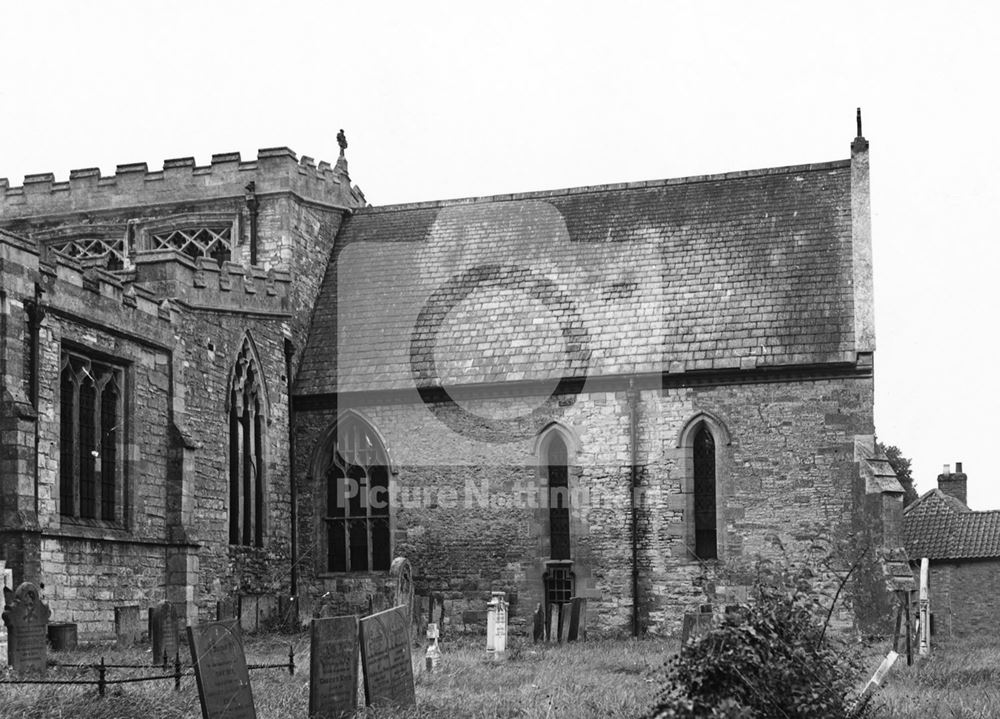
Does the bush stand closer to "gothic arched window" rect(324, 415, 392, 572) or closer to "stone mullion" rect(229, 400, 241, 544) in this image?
"stone mullion" rect(229, 400, 241, 544)

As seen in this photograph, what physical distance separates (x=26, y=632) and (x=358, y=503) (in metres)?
12.6

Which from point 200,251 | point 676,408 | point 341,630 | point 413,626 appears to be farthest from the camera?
point 200,251

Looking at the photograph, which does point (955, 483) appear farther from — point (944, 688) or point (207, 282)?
point (944, 688)

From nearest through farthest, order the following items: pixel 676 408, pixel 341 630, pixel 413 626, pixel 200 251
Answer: pixel 341 630, pixel 413 626, pixel 676 408, pixel 200 251

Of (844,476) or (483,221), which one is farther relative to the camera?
(483,221)

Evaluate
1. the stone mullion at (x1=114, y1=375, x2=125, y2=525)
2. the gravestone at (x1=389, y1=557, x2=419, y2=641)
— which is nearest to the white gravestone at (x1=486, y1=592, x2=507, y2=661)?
the gravestone at (x1=389, y1=557, x2=419, y2=641)

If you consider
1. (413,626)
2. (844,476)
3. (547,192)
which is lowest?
(413,626)

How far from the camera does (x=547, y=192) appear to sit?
32219 millimetres

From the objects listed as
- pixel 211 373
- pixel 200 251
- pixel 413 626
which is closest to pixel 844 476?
pixel 413 626

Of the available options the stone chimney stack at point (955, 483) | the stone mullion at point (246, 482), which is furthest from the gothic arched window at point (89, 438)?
the stone chimney stack at point (955, 483)

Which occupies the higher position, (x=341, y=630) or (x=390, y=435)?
(x=390, y=435)

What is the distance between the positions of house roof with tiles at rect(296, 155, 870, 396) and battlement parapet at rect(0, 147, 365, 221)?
7.24 feet

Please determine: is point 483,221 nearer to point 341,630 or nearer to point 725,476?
point 725,476

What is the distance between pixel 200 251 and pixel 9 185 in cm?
459
